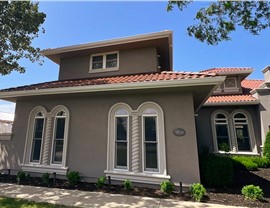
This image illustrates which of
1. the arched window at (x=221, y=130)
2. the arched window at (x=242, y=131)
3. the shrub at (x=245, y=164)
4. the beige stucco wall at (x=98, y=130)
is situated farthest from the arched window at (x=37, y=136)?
the arched window at (x=242, y=131)

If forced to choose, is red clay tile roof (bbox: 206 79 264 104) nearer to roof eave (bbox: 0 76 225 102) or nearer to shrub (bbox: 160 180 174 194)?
roof eave (bbox: 0 76 225 102)

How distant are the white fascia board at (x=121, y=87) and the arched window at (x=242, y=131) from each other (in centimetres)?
787

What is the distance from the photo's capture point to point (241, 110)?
39.1ft

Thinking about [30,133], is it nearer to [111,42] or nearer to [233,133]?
[111,42]

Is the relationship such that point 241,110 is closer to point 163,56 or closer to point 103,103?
point 163,56

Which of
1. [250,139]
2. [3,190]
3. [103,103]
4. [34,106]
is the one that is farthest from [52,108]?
[250,139]

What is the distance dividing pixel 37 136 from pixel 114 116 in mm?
4103

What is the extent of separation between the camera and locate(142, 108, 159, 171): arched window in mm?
6477

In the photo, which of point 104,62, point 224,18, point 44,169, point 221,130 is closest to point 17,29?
point 104,62

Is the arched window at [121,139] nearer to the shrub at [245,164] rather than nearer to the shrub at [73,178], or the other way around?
the shrub at [73,178]

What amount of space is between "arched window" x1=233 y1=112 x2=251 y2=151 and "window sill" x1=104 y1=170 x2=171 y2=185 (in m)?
8.28

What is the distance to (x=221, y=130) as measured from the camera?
479 inches

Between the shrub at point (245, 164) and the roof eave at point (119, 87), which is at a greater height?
the roof eave at point (119, 87)

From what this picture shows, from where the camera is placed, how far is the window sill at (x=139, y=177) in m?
6.07
